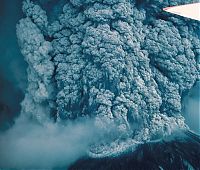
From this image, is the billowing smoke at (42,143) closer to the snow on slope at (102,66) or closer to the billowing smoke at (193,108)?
the snow on slope at (102,66)

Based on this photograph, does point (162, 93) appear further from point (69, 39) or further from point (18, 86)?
point (18, 86)

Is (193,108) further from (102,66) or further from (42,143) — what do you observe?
(42,143)

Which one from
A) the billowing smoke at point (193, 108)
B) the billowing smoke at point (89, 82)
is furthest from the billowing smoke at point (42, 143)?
the billowing smoke at point (193, 108)

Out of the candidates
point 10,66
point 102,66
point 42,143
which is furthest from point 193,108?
point 10,66

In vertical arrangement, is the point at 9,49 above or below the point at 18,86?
above

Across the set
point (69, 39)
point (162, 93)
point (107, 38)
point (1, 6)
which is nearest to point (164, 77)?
point (162, 93)

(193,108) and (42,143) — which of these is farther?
(193,108)

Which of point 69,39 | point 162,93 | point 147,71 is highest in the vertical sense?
point 69,39

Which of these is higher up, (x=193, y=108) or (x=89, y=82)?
(x=89, y=82)

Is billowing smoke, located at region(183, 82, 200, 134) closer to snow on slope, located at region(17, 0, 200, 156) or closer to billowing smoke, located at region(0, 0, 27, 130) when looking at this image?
snow on slope, located at region(17, 0, 200, 156)
